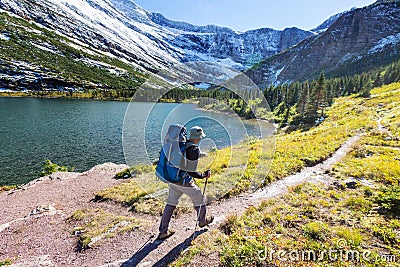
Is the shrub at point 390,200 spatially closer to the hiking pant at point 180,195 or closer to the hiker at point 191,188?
the hiker at point 191,188

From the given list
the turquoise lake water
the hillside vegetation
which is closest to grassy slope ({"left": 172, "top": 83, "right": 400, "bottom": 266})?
the turquoise lake water

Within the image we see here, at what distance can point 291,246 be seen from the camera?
518 centimetres

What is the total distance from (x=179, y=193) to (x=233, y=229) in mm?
2019

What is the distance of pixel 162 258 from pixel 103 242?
94.2 inches

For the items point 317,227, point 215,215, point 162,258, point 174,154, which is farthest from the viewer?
point 215,215

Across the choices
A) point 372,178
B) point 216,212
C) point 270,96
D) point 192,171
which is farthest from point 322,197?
point 270,96

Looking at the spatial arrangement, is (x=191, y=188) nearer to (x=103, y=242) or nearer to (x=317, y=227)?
(x=103, y=242)

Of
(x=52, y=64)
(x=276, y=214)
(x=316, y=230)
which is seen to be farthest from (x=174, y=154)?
(x=52, y=64)

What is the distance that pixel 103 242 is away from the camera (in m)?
6.64

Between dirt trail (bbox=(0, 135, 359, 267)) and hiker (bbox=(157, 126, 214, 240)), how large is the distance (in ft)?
1.28

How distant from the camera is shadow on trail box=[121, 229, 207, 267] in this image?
5.41 m

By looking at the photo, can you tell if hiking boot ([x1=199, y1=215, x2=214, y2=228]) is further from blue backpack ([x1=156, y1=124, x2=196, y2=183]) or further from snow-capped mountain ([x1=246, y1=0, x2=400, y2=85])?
snow-capped mountain ([x1=246, y1=0, x2=400, y2=85])

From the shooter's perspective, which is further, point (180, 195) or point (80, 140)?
point (80, 140)

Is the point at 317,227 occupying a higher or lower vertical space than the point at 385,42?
lower
